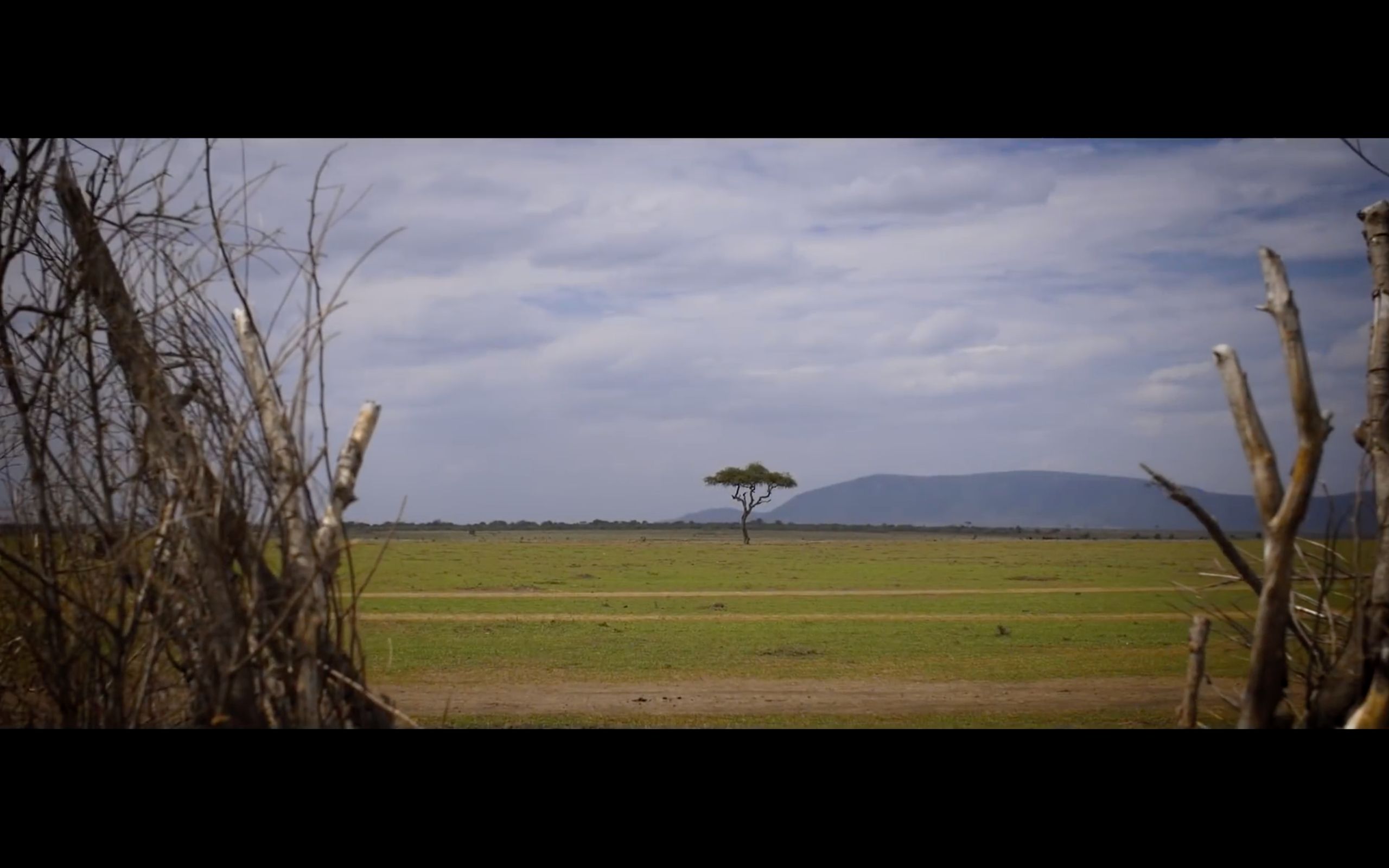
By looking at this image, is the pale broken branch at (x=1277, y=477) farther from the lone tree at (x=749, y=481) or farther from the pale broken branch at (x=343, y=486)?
the lone tree at (x=749, y=481)

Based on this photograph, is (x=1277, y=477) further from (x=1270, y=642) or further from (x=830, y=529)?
(x=830, y=529)

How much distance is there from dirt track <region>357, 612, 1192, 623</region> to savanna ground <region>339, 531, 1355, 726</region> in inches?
2.6

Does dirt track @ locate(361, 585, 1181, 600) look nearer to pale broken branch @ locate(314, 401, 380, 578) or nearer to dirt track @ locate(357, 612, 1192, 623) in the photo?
dirt track @ locate(357, 612, 1192, 623)

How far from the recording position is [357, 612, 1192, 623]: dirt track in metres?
16.1

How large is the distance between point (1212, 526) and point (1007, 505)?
3951 centimetres

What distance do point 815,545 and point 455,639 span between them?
24.9m

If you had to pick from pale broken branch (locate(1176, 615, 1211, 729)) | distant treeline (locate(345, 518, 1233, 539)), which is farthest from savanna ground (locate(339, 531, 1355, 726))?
distant treeline (locate(345, 518, 1233, 539))

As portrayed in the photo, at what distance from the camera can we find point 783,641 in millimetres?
14398

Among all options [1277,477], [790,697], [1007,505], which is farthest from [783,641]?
→ [1007,505]
